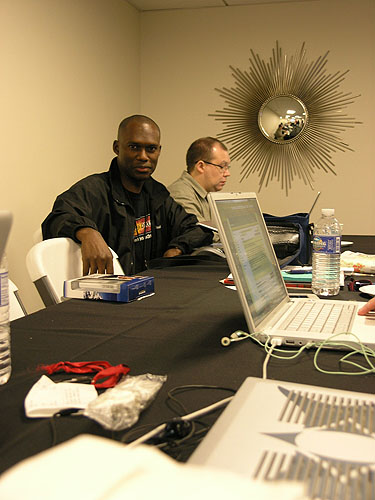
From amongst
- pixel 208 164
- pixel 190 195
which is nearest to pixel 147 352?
pixel 190 195

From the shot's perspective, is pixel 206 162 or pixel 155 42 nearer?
pixel 206 162

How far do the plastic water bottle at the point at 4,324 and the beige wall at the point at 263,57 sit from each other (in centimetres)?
366

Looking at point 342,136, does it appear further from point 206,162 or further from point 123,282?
point 123,282

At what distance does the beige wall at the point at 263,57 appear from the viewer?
4.09 m

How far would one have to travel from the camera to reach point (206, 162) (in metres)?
3.57

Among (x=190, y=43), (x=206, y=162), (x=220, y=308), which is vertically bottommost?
(x=220, y=308)

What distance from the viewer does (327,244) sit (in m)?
1.53

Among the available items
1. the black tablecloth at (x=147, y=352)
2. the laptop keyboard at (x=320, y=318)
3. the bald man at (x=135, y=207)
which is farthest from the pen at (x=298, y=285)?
the bald man at (x=135, y=207)

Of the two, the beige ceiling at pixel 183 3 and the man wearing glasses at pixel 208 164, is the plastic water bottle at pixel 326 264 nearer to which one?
the man wearing glasses at pixel 208 164

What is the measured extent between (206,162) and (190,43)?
1.38 meters

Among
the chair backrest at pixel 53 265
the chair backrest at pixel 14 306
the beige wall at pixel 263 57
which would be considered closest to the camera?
the chair backrest at pixel 14 306

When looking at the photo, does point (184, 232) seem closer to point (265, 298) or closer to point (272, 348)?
point (265, 298)

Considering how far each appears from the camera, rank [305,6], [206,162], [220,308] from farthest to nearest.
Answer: [305,6]
[206,162]
[220,308]

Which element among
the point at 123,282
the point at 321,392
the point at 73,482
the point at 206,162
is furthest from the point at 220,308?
the point at 206,162
